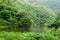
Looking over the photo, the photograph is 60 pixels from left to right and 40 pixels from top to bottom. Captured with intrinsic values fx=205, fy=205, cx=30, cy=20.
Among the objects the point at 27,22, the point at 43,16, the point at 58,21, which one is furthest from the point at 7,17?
the point at 43,16

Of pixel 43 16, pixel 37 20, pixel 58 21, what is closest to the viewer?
pixel 58 21

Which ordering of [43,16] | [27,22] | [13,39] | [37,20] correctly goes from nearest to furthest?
[13,39], [27,22], [37,20], [43,16]

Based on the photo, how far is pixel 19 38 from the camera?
1230cm

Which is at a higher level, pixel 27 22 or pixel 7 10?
pixel 7 10

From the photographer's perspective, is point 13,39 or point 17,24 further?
point 17,24

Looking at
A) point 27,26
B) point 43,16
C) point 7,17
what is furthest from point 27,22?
point 43,16

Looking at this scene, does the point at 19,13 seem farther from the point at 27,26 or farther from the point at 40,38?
the point at 40,38

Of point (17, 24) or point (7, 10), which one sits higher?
point (7, 10)

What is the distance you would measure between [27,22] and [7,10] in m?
2.82

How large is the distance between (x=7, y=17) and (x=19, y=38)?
11.9 meters

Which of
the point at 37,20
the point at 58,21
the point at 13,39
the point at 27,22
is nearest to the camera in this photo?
the point at 13,39

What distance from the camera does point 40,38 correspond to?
12.0 metres

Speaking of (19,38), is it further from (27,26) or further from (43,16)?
(43,16)

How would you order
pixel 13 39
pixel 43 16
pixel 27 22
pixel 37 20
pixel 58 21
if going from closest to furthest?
pixel 13 39, pixel 58 21, pixel 27 22, pixel 37 20, pixel 43 16
